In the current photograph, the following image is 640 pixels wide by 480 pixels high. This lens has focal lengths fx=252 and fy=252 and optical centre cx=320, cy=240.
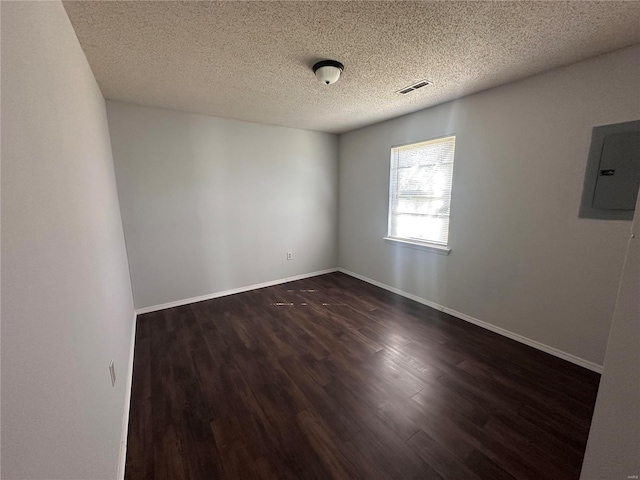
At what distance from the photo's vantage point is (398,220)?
3635 millimetres

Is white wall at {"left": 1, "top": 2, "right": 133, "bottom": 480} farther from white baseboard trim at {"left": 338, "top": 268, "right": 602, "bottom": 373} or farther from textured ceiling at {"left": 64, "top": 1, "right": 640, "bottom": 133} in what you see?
white baseboard trim at {"left": 338, "top": 268, "right": 602, "bottom": 373}

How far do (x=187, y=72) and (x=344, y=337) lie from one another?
274 cm

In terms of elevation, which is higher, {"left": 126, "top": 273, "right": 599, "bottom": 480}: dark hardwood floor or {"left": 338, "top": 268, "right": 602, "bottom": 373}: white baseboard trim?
{"left": 338, "top": 268, "right": 602, "bottom": 373}: white baseboard trim

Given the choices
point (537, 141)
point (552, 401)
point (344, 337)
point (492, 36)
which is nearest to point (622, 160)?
point (537, 141)

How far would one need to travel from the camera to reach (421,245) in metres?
3.25

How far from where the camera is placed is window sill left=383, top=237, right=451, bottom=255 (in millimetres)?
3013

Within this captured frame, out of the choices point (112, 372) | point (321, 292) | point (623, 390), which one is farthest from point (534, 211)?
point (112, 372)

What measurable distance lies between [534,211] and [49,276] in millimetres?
3162

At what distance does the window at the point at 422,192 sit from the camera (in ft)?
9.80

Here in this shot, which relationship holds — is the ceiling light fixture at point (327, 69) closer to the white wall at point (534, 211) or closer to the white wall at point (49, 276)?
the white wall at point (49, 276)

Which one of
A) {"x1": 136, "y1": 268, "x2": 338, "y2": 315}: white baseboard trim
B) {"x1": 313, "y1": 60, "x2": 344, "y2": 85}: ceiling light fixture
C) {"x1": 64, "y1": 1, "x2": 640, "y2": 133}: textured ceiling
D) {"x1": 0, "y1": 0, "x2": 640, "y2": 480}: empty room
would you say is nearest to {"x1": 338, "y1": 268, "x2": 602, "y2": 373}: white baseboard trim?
{"x1": 0, "y1": 0, "x2": 640, "y2": 480}: empty room

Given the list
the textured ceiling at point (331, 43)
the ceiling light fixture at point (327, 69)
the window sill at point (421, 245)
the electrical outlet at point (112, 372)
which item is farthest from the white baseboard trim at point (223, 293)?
the ceiling light fixture at point (327, 69)

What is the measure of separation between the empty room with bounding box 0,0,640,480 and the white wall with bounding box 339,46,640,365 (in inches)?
0.7

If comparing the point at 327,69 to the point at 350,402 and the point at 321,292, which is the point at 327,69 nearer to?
the point at 350,402
